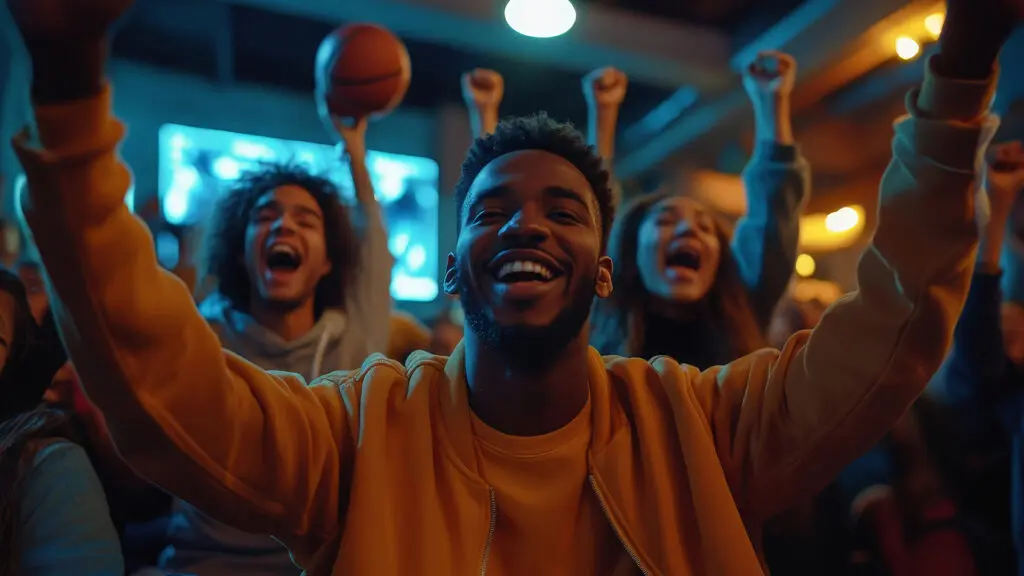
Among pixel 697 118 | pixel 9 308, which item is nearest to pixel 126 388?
pixel 9 308

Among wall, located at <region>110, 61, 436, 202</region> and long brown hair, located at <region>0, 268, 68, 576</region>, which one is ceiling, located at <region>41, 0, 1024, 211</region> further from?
long brown hair, located at <region>0, 268, 68, 576</region>

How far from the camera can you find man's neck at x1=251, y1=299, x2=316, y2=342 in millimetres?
2141

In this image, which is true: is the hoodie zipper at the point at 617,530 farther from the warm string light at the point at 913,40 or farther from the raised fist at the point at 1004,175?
the warm string light at the point at 913,40

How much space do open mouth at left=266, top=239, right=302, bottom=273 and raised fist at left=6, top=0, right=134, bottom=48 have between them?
126 centimetres

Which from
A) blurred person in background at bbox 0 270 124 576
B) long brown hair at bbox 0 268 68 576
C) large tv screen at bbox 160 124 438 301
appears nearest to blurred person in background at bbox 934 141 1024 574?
blurred person in background at bbox 0 270 124 576

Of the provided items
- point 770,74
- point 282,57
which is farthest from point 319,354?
point 282,57

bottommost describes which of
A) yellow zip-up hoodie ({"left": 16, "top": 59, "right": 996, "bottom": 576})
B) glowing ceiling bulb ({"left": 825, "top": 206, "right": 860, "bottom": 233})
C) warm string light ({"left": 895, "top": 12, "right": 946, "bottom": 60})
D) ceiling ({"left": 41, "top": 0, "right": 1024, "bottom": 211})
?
yellow zip-up hoodie ({"left": 16, "top": 59, "right": 996, "bottom": 576})

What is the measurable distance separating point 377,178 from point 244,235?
4243mm

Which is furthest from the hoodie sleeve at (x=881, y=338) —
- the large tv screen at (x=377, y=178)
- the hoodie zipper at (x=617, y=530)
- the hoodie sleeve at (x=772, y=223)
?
the large tv screen at (x=377, y=178)

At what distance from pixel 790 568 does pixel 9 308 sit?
6.56 ft

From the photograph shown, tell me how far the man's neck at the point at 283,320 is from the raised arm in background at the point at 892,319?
4.24 feet

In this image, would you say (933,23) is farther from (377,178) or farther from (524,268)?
(377,178)

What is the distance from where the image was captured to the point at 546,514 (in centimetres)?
123

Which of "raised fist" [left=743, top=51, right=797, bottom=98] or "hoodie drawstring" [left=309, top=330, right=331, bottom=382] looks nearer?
"hoodie drawstring" [left=309, top=330, right=331, bottom=382]
